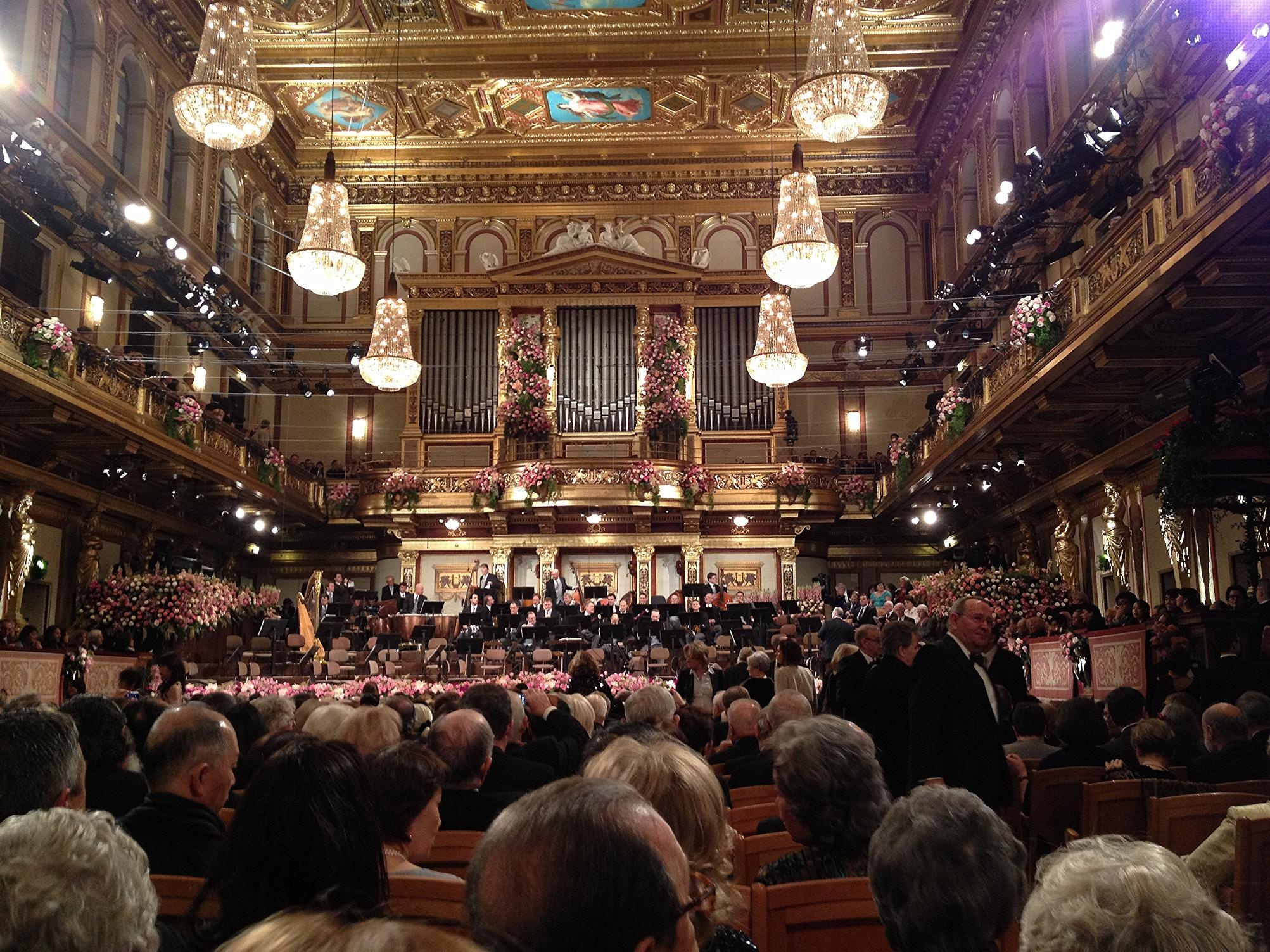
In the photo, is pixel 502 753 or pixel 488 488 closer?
pixel 502 753

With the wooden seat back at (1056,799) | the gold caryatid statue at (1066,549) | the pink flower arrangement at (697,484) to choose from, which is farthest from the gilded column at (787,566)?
the wooden seat back at (1056,799)

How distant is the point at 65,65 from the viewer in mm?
15477

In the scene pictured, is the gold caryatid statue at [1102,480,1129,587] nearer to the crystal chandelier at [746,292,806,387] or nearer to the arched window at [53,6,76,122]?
the crystal chandelier at [746,292,806,387]

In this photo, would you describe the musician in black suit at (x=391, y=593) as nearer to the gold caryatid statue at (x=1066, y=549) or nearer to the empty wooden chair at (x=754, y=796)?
the gold caryatid statue at (x=1066, y=549)

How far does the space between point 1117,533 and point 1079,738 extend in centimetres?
956

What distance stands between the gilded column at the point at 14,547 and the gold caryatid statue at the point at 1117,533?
1351 cm

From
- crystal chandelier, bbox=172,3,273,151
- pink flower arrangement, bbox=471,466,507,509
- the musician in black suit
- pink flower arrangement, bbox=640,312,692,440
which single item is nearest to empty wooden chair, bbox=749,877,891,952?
crystal chandelier, bbox=172,3,273,151

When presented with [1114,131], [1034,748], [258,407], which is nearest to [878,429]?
[1114,131]

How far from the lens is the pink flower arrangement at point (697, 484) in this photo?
20094 mm

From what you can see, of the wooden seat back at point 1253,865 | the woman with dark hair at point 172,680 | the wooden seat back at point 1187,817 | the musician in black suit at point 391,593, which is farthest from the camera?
the musician in black suit at point 391,593

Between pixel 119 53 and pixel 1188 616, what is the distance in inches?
633

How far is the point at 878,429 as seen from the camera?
Answer: 22.9 m

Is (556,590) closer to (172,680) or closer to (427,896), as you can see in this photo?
(172,680)

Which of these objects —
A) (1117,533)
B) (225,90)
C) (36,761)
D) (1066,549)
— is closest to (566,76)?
(1066,549)
